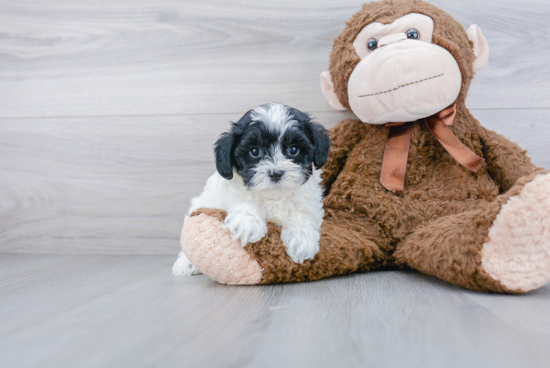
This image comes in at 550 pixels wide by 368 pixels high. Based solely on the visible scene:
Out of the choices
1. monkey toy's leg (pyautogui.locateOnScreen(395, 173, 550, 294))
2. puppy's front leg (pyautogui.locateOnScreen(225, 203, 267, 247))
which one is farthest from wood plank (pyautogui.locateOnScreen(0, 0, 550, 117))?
monkey toy's leg (pyautogui.locateOnScreen(395, 173, 550, 294))

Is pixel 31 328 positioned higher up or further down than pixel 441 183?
further down

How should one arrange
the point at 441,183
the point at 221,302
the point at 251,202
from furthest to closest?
the point at 441,183, the point at 251,202, the point at 221,302

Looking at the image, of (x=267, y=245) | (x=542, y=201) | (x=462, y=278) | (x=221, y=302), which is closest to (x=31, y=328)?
(x=221, y=302)

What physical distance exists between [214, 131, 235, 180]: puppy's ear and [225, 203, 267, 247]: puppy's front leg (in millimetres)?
118

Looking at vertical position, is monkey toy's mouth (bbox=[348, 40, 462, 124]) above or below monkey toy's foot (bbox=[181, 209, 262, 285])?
above

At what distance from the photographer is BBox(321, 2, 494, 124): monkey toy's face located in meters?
1.27

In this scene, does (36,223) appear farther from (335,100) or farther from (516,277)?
(516,277)

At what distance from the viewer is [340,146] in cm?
154

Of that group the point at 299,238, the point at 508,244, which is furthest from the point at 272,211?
the point at 508,244

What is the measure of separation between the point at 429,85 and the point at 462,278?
0.58 metres

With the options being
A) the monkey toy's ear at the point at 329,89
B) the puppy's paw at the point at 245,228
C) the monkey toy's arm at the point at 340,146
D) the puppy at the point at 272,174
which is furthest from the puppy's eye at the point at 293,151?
the monkey toy's ear at the point at 329,89

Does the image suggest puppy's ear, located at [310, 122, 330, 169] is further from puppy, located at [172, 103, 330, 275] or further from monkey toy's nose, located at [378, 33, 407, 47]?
monkey toy's nose, located at [378, 33, 407, 47]

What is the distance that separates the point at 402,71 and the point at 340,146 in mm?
371

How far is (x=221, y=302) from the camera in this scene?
103cm
